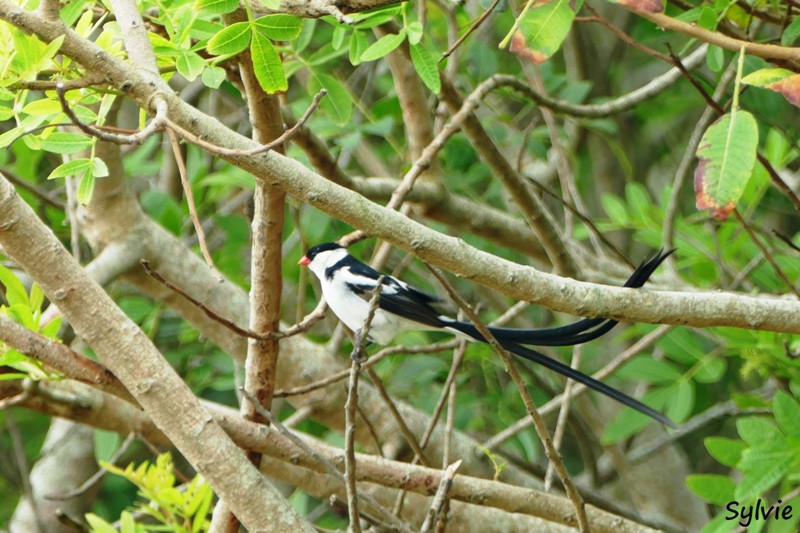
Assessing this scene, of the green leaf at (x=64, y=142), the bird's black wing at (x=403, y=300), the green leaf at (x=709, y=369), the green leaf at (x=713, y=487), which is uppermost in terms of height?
the green leaf at (x=64, y=142)

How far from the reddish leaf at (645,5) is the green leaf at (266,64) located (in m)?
0.58

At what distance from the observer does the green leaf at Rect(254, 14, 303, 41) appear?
1.64m

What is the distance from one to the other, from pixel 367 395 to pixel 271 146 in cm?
158

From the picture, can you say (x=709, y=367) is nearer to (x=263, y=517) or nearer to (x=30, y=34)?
(x=263, y=517)

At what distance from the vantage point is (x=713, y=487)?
7.18 feet

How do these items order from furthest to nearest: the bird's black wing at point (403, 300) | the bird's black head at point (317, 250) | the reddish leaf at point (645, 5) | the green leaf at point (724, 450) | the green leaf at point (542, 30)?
the bird's black head at point (317, 250), the bird's black wing at point (403, 300), the green leaf at point (724, 450), the green leaf at point (542, 30), the reddish leaf at point (645, 5)

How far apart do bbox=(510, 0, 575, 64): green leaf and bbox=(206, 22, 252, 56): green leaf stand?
451 millimetres

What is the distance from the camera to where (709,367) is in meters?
3.02

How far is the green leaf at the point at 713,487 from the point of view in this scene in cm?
217

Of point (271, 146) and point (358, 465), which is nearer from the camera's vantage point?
point (271, 146)

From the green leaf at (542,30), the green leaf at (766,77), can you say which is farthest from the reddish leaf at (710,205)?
the green leaf at (542,30)

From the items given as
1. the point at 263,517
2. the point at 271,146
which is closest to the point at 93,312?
the point at 263,517

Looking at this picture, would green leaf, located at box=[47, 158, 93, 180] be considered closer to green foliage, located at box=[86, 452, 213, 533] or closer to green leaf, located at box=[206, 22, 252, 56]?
green leaf, located at box=[206, 22, 252, 56]

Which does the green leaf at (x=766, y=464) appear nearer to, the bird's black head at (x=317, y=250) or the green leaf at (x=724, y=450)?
the green leaf at (x=724, y=450)
